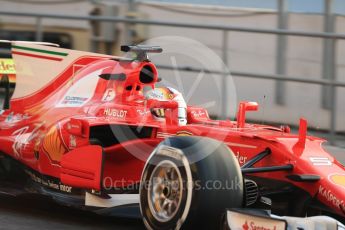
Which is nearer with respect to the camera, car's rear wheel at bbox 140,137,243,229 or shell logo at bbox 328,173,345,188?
car's rear wheel at bbox 140,137,243,229

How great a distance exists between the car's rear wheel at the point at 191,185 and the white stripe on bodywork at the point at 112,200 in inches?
24.4

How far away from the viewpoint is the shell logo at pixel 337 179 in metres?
6.27

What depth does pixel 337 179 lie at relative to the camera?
6328 millimetres

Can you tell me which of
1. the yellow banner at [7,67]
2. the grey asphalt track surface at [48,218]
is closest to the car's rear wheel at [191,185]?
the grey asphalt track surface at [48,218]

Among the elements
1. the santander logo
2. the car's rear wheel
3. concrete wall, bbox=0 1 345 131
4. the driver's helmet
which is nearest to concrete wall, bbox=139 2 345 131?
concrete wall, bbox=0 1 345 131

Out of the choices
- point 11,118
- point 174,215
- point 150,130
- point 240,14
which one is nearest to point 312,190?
point 174,215

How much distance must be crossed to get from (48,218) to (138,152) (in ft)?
3.71

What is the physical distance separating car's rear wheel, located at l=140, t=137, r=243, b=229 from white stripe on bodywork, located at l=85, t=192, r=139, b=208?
0.62 m

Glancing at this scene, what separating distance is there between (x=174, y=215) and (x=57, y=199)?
69.0 inches

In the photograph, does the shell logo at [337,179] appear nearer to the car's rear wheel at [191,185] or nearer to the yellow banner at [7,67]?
the car's rear wheel at [191,185]

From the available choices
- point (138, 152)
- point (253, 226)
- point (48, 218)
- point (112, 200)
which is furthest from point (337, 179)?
point (48, 218)

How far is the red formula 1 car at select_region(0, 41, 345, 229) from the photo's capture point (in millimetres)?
5969

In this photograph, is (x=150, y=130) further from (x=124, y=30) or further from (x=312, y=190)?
(x=124, y=30)

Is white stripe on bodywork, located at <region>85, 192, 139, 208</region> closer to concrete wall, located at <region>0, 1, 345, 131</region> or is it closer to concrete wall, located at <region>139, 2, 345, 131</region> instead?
concrete wall, located at <region>0, 1, 345, 131</region>
